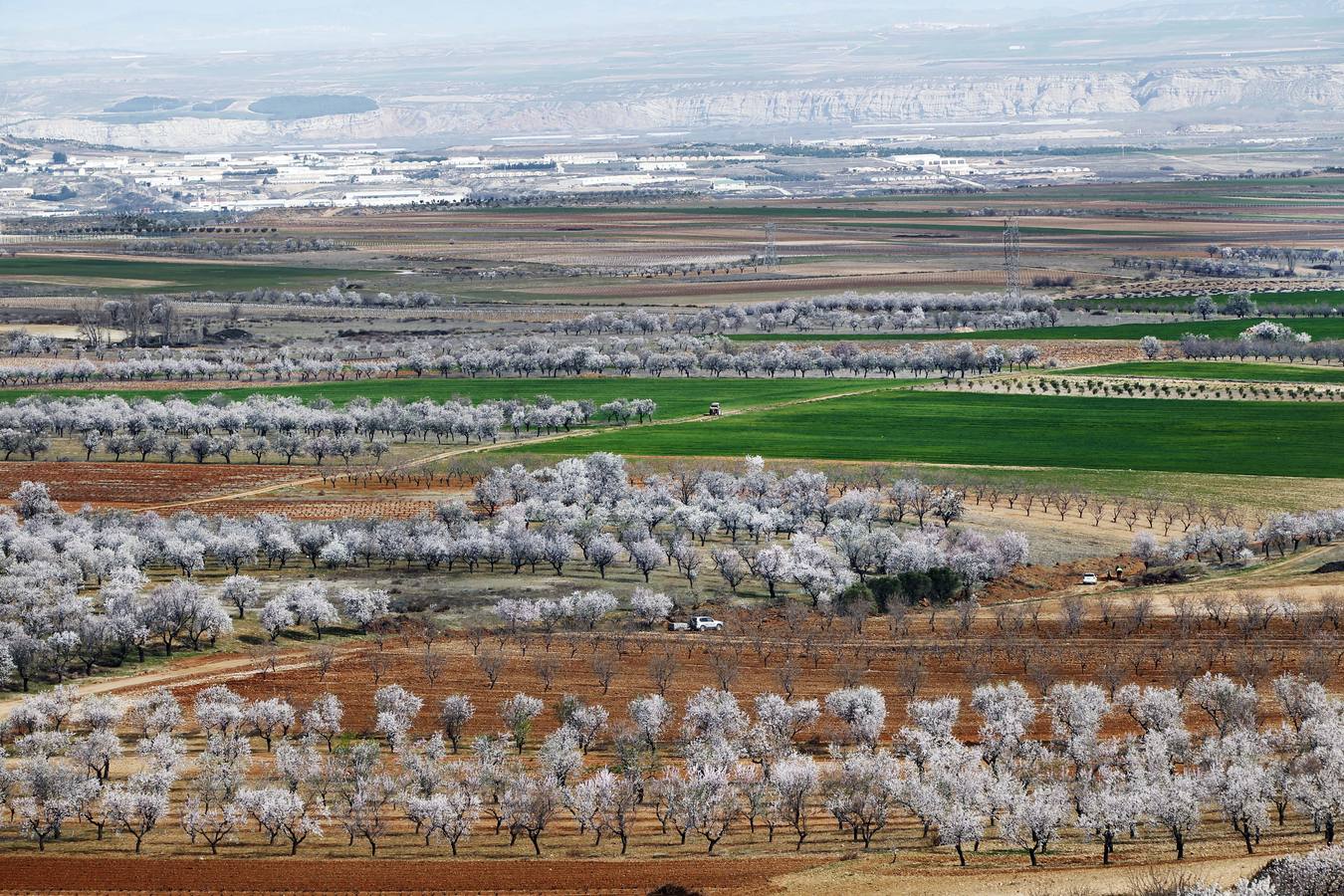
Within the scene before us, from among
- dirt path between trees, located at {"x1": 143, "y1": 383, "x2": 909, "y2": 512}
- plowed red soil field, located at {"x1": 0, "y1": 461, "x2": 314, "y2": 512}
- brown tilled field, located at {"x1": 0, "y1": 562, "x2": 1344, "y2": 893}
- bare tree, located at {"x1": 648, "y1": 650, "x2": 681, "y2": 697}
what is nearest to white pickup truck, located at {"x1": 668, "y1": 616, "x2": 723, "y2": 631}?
brown tilled field, located at {"x1": 0, "y1": 562, "x2": 1344, "y2": 893}

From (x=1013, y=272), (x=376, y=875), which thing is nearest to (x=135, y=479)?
(x=376, y=875)

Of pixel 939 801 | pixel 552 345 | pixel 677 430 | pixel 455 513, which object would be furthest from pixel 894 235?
pixel 939 801

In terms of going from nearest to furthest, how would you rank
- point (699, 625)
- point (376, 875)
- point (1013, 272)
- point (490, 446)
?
point (376, 875)
point (699, 625)
point (490, 446)
point (1013, 272)

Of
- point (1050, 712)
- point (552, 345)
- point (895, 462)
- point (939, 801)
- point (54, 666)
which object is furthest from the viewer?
point (552, 345)

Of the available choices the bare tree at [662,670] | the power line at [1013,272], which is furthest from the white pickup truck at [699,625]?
the power line at [1013,272]

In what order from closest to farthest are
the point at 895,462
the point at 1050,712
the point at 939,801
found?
the point at 939,801 < the point at 1050,712 < the point at 895,462

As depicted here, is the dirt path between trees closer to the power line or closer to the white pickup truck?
the white pickup truck

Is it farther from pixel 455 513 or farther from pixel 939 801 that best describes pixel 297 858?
pixel 455 513

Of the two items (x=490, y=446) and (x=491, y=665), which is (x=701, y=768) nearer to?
(x=491, y=665)
